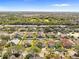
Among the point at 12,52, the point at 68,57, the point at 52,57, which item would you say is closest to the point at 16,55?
the point at 12,52

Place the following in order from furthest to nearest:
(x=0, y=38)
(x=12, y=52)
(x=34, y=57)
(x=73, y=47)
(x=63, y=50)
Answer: (x=0, y=38) → (x=73, y=47) → (x=63, y=50) → (x=12, y=52) → (x=34, y=57)

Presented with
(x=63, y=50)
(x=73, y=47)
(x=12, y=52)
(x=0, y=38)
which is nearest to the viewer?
(x=12, y=52)

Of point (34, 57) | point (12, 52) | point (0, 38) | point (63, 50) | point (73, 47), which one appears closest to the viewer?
point (34, 57)

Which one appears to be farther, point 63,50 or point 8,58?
point 63,50

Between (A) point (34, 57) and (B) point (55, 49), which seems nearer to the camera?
(A) point (34, 57)

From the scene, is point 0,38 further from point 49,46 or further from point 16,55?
point 16,55

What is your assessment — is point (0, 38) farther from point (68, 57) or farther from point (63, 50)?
point (68, 57)

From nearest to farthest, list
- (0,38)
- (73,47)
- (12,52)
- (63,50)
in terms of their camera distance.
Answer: (12,52) < (63,50) < (73,47) < (0,38)

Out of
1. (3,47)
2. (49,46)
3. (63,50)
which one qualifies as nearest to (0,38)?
(3,47)

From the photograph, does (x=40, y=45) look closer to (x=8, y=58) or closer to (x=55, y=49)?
(x=55, y=49)
